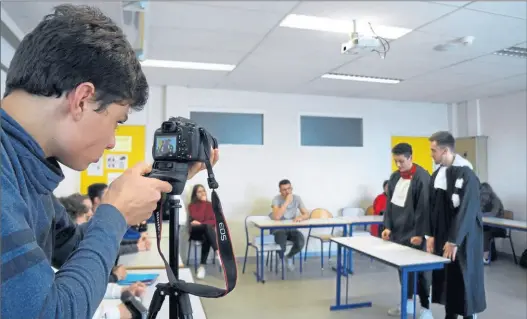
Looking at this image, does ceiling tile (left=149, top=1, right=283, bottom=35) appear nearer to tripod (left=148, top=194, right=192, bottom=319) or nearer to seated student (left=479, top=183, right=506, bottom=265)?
tripod (left=148, top=194, right=192, bottom=319)

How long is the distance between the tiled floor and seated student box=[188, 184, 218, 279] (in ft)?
1.03

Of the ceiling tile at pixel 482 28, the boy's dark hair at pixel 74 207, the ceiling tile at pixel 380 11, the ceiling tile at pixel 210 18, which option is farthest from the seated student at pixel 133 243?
the ceiling tile at pixel 482 28

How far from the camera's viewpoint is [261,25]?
3016mm

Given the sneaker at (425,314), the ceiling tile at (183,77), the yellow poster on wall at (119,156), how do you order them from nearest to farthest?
the sneaker at (425,314) < the ceiling tile at (183,77) < the yellow poster on wall at (119,156)

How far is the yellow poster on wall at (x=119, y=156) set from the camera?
17.1 feet

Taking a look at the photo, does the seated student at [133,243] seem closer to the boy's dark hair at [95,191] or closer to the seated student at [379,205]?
the boy's dark hair at [95,191]

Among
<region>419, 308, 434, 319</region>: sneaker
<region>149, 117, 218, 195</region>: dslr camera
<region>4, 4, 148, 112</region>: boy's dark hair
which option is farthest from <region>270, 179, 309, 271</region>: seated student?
<region>4, 4, 148, 112</region>: boy's dark hair

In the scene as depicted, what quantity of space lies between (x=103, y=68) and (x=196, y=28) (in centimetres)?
274

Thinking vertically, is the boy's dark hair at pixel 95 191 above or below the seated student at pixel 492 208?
above

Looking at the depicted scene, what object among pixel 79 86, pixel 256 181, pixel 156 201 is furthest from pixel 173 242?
pixel 256 181

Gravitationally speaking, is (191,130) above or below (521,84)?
below

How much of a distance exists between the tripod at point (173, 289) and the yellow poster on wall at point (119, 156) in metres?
4.64

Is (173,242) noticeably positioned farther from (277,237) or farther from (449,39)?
(277,237)

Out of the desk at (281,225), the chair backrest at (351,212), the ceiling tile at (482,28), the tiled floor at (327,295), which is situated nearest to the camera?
the ceiling tile at (482,28)
